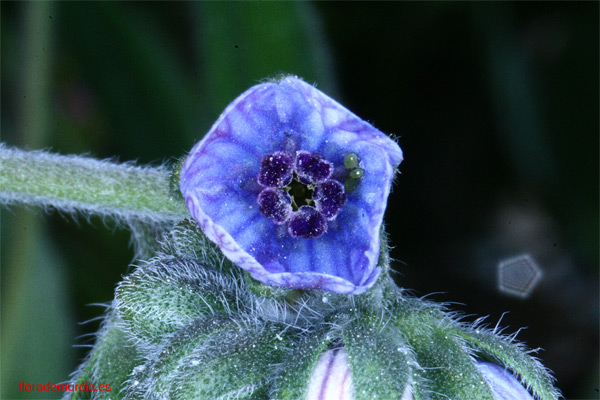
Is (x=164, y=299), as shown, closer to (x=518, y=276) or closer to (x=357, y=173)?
(x=357, y=173)

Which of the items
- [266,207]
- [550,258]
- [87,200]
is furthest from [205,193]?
[550,258]

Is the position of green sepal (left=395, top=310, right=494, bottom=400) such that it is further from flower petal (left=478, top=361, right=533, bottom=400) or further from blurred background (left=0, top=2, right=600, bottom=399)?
blurred background (left=0, top=2, right=600, bottom=399)

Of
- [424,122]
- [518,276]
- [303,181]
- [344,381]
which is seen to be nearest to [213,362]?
[344,381]

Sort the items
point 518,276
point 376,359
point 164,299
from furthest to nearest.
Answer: point 518,276 < point 164,299 < point 376,359

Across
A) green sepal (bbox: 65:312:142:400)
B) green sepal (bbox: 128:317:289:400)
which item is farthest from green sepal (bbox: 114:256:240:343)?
green sepal (bbox: 65:312:142:400)

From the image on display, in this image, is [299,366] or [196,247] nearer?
[299,366]

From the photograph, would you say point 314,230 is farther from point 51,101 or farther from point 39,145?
point 51,101

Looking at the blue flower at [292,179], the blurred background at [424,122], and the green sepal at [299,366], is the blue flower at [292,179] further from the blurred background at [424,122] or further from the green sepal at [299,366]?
the blurred background at [424,122]

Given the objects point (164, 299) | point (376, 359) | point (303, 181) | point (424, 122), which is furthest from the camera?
point (424, 122)
